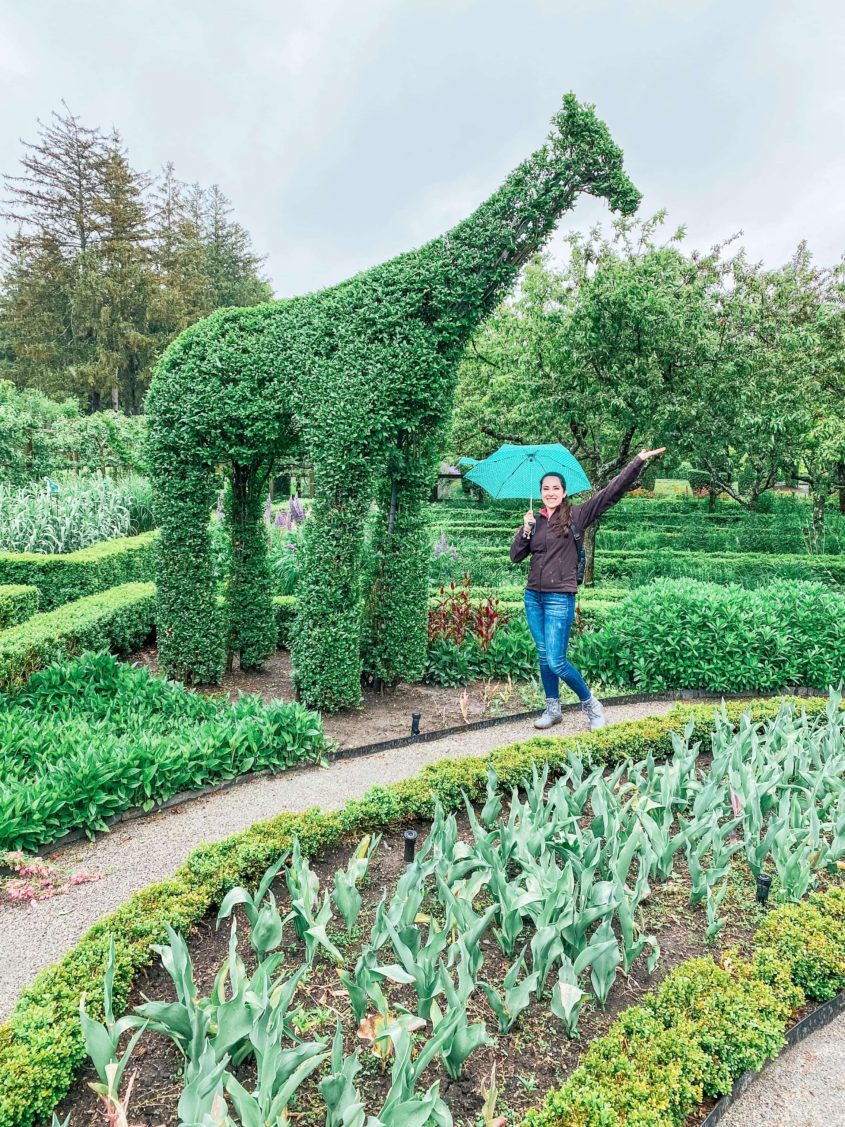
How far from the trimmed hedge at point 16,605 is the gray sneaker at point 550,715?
4.90 meters

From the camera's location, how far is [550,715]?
19.2 ft

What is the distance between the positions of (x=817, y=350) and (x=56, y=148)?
35.0m

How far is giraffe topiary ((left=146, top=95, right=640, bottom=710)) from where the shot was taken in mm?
5484

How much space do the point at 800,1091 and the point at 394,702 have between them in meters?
4.53

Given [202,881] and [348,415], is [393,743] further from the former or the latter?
[348,415]

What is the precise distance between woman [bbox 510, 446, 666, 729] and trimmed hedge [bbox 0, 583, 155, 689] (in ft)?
13.0

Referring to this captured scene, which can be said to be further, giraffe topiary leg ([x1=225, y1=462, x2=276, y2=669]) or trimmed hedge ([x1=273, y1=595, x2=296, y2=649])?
trimmed hedge ([x1=273, y1=595, x2=296, y2=649])

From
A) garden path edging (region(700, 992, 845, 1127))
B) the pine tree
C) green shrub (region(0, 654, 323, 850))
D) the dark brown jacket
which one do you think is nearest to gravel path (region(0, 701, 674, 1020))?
green shrub (region(0, 654, 323, 850))

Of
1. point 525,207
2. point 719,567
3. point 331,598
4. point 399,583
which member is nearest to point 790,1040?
point 331,598

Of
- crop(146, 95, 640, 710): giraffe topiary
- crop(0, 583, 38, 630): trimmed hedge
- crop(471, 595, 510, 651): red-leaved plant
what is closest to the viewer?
crop(146, 95, 640, 710): giraffe topiary

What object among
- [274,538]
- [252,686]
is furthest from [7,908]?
[274,538]

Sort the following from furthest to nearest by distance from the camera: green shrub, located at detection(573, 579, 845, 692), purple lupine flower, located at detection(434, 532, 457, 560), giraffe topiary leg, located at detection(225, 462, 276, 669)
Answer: purple lupine flower, located at detection(434, 532, 457, 560) → giraffe topiary leg, located at detection(225, 462, 276, 669) → green shrub, located at detection(573, 579, 845, 692)

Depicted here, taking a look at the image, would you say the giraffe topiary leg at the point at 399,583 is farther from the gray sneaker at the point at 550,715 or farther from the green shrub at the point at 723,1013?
the green shrub at the point at 723,1013

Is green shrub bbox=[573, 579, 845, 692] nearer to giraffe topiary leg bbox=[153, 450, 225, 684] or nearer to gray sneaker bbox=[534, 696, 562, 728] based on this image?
gray sneaker bbox=[534, 696, 562, 728]
